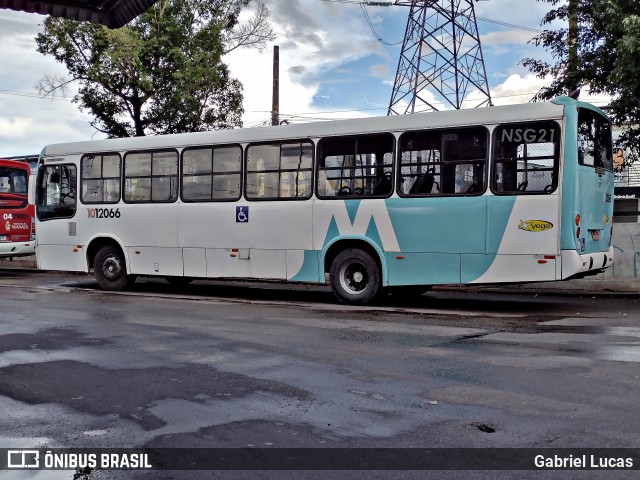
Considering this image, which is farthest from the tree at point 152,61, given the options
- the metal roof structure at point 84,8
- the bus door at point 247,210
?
the metal roof structure at point 84,8

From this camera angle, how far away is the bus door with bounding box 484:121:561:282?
1091 cm

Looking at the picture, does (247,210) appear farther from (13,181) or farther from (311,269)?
→ (13,181)

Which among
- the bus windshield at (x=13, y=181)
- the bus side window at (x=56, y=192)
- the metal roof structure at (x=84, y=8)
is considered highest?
the metal roof structure at (x=84, y=8)

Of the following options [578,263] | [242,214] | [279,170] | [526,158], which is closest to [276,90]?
[242,214]

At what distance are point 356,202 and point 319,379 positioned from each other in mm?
6319

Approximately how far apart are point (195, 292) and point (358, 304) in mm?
4536

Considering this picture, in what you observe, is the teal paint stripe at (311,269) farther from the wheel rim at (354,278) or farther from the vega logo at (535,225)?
the vega logo at (535,225)

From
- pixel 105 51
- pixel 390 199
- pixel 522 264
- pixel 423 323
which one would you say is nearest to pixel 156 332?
pixel 423 323

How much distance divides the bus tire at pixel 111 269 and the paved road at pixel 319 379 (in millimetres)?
3654

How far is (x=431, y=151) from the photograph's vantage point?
39.1ft

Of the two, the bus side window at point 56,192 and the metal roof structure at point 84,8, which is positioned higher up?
the metal roof structure at point 84,8

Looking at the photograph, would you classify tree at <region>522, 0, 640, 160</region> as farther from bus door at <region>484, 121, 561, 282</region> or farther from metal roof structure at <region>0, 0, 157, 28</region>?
metal roof structure at <region>0, 0, 157, 28</region>

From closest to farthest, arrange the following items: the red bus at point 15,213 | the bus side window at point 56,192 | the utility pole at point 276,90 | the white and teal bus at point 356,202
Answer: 1. the white and teal bus at point 356,202
2. the bus side window at point 56,192
3. the red bus at point 15,213
4. the utility pole at point 276,90

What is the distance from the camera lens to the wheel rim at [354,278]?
1262cm
